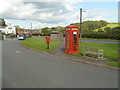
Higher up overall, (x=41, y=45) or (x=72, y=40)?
(x=72, y=40)

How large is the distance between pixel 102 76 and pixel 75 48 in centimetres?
640

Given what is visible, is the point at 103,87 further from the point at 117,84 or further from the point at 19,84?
the point at 19,84

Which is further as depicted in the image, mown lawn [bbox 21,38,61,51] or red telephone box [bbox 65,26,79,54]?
mown lawn [bbox 21,38,61,51]

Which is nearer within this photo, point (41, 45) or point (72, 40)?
point (72, 40)

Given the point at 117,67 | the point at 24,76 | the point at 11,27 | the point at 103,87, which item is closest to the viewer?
the point at 103,87

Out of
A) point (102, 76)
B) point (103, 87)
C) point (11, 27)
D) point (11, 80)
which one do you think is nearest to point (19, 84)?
point (11, 80)

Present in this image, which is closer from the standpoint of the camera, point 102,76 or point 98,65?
point 102,76

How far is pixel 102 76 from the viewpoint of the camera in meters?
5.77

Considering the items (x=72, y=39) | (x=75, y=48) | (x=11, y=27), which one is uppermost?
(x=11, y=27)

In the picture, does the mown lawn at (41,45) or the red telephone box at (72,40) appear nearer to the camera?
the red telephone box at (72,40)

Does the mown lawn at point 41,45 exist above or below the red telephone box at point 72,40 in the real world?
below

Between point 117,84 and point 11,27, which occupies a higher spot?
point 11,27

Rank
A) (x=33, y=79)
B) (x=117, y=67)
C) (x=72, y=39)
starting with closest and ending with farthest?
(x=33, y=79) < (x=117, y=67) < (x=72, y=39)

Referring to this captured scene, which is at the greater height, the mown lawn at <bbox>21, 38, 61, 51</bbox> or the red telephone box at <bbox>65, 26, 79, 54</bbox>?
the red telephone box at <bbox>65, 26, 79, 54</bbox>
